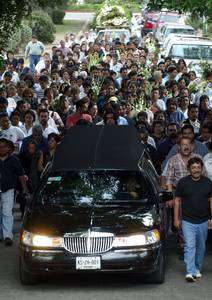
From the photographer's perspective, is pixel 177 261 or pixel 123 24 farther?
pixel 123 24

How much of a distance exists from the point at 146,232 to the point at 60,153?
2273mm

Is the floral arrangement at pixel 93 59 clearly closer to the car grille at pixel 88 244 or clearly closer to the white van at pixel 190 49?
the white van at pixel 190 49

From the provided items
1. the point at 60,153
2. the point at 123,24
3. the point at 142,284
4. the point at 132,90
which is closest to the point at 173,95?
the point at 132,90

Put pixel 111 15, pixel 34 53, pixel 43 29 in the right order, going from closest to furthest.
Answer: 1. pixel 34 53
2. pixel 43 29
3. pixel 111 15

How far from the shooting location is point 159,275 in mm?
11516

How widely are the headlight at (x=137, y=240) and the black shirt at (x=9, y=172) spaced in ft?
11.1

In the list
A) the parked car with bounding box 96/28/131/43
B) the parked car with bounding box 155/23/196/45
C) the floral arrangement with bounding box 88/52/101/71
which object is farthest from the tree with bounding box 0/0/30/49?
the parked car with bounding box 155/23/196/45

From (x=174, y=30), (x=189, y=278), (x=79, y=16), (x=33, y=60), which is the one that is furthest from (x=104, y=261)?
(x=79, y=16)

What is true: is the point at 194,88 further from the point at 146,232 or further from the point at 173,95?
the point at 146,232

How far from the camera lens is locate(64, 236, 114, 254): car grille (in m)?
11.1

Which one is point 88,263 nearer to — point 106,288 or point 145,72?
point 106,288

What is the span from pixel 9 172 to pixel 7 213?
23.6 inches

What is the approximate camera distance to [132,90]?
72.5ft

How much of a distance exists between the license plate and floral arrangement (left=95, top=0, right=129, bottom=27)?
4110 centimetres
